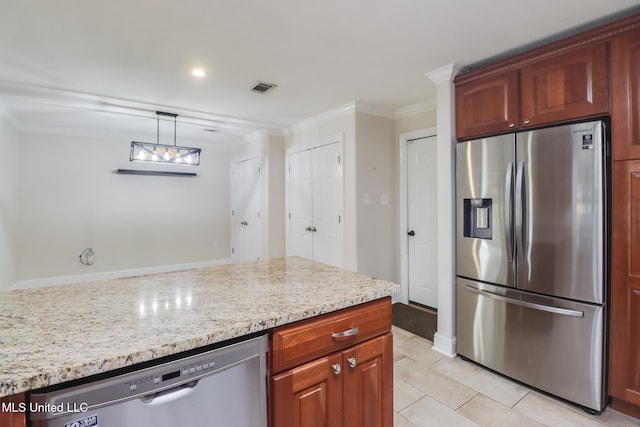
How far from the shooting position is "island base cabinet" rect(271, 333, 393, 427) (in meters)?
1.10


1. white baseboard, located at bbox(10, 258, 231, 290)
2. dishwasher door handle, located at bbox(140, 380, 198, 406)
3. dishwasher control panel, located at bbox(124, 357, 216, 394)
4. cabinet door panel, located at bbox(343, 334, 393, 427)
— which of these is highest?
dishwasher control panel, located at bbox(124, 357, 216, 394)

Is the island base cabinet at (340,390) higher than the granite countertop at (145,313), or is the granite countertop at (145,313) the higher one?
the granite countertop at (145,313)

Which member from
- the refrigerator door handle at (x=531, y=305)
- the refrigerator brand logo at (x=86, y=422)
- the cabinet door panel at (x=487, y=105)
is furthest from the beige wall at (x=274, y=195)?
the refrigerator brand logo at (x=86, y=422)

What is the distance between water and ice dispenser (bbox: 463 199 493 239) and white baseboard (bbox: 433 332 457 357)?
90 cm

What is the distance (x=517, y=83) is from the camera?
85.0 inches

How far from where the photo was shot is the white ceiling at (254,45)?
181 cm

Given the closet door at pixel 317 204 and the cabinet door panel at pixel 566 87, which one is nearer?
the cabinet door panel at pixel 566 87

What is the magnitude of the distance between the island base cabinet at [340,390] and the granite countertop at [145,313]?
0.21 m

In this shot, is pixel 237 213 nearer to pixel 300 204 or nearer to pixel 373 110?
pixel 300 204

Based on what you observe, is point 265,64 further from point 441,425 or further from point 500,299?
point 441,425

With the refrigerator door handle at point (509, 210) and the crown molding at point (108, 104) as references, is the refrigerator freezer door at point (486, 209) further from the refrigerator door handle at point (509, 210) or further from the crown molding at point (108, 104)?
the crown molding at point (108, 104)

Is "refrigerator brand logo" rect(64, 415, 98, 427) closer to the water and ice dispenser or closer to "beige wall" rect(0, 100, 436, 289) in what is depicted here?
the water and ice dispenser

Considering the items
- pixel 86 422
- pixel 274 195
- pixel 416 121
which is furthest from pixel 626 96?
pixel 274 195

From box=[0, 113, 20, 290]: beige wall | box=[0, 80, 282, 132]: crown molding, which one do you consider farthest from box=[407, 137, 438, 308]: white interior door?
box=[0, 113, 20, 290]: beige wall
